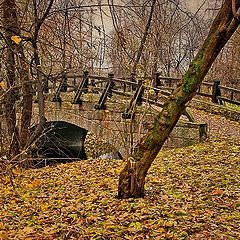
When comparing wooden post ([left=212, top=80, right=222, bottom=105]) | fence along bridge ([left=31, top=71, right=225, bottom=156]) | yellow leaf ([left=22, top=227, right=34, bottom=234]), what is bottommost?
yellow leaf ([left=22, top=227, right=34, bottom=234])

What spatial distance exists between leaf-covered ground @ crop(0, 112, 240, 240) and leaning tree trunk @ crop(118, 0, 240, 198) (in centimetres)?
35

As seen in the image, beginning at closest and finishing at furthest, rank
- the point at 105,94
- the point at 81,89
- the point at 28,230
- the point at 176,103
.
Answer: the point at 28,230 → the point at 176,103 → the point at 105,94 → the point at 81,89

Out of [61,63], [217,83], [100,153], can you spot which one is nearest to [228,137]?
[217,83]

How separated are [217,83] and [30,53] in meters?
8.27

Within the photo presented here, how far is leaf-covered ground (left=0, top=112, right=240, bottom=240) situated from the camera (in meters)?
5.11

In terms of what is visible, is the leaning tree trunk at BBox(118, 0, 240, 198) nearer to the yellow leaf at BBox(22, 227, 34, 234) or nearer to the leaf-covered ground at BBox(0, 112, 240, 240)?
the leaf-covered ground at BBox(0, 112, 240, 240)

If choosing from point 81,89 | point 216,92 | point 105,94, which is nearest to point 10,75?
point 105,94

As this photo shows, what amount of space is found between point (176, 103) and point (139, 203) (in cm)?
168

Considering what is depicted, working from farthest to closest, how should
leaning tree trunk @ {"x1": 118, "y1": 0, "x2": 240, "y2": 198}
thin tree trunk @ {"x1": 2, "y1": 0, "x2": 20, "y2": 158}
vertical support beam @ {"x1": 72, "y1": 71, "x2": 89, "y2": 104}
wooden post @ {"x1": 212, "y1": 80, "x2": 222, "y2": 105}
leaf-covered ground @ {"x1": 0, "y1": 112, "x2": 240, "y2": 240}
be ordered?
vertical support beam @ {"x1": 72, "y1": 71, "x2": 89, "y2": 104} → wooden post @ {"x1": 212, "y1": 80, "x2": 222, "y2": 105} → thin tree trunk @ {"x1": 2, "y1": 0, "x2": 20, "y2": 158} → leaning tree trunk @ {"x1": 118, "y1": 0, "x2": 240, "y2": 198} → leaf-covered ground @ {"x1": 0, "y1": 112, "x2": 240, "y2": 240}

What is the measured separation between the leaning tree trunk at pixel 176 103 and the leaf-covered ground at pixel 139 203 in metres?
0.35

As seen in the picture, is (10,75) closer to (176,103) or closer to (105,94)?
(105,94)

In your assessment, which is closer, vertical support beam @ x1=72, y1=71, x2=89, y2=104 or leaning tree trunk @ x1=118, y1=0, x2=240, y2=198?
leaning tree trunk @ x1=118, y1=0, x2=240, y2=198

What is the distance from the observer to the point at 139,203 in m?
6.20

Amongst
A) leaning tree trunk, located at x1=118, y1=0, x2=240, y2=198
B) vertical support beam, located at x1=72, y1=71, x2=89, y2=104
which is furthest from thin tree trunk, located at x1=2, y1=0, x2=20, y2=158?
vertical support beam, located at x1=72, y1=71, x2=89, y2=104
